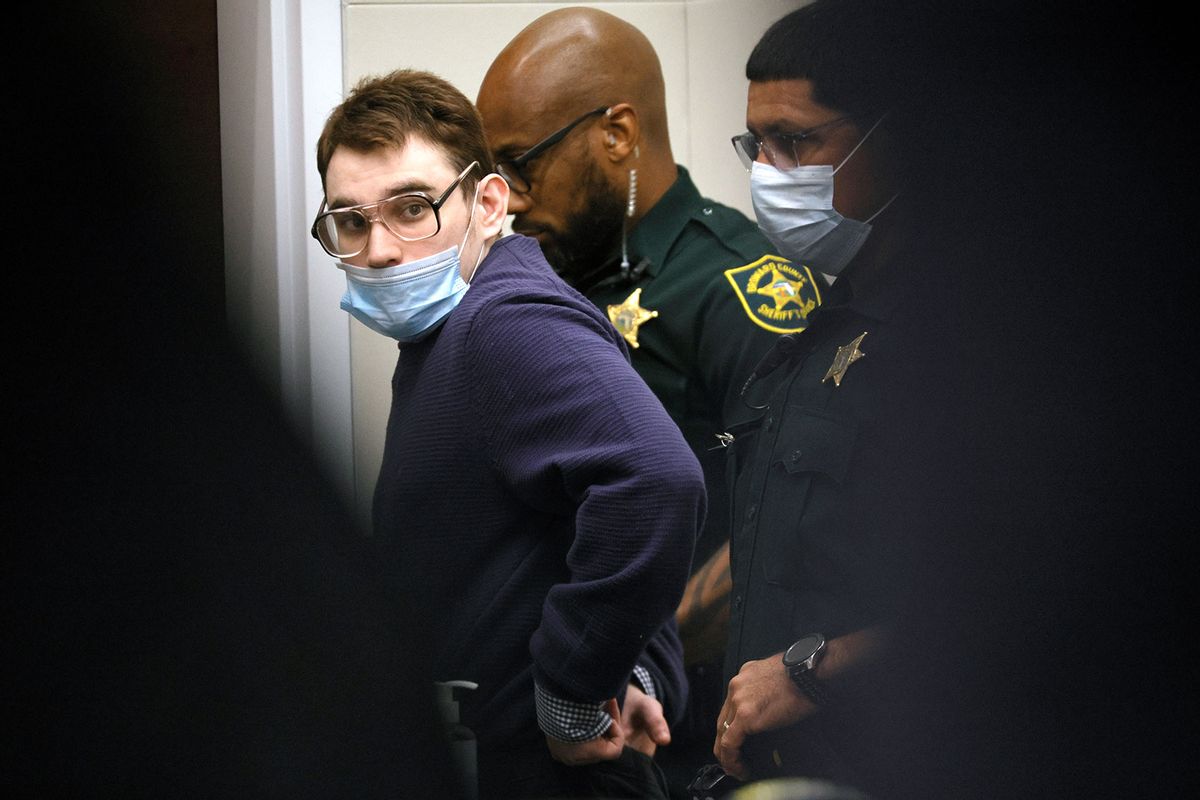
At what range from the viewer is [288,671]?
8.7 inches

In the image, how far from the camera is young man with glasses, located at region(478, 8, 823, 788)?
132cm

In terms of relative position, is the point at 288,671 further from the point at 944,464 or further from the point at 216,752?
the point at 944,464

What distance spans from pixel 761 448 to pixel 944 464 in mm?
908

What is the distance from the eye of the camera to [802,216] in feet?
3.69

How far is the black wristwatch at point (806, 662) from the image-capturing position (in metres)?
0.86

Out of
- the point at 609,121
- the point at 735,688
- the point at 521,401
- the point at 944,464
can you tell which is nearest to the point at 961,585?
the point at 944,464

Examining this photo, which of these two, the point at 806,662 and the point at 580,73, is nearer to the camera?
the point at 806,662

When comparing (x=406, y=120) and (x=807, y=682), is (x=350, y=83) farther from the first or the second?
(x=807, y=682)

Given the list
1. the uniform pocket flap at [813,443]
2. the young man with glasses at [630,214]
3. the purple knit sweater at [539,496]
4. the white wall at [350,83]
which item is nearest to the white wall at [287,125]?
the white wall at [350,83]

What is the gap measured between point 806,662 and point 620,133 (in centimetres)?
81

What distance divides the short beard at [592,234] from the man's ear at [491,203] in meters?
0.35

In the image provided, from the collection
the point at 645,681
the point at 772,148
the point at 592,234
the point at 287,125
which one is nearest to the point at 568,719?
the point at 645,681

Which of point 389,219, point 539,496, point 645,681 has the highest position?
point 389,219

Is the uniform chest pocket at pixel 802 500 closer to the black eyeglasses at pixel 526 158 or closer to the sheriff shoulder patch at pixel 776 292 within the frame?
the sheriff shoulder patch at pixel 776 292
